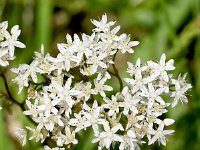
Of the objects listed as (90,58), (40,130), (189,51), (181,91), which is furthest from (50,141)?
(189,51)

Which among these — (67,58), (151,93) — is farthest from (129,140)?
(67,58)

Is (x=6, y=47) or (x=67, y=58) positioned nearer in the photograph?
(x=67, y=58)

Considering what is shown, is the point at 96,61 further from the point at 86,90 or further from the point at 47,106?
the point at 47,106

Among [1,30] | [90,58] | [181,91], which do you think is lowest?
[181,91]

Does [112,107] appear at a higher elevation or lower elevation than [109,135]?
higher

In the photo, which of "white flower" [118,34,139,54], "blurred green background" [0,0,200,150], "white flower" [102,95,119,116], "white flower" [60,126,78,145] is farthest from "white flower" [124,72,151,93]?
"blurred green background" [0,0,200,150]

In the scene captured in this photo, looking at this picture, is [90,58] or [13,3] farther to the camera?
[13,3]

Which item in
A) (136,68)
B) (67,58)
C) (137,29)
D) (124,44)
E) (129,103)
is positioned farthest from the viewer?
(137,29)

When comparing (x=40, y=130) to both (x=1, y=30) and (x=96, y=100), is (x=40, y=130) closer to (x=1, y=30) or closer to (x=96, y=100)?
(x=96, y=100)
